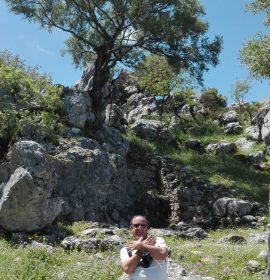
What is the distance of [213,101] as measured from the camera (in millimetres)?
51938

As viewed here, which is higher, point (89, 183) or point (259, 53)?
point (259, 53)

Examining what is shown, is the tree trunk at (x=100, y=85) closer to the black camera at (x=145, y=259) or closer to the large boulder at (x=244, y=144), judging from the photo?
the large boulder at (x=244, y=144)

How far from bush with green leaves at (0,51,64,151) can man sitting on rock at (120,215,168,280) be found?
14277 mm

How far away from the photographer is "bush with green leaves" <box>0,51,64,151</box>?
20.5m

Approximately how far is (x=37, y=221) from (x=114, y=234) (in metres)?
2.83

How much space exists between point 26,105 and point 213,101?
3211 cm

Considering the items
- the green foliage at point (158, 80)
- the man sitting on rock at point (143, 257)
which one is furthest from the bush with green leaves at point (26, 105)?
the green foliage at point (158, 80)

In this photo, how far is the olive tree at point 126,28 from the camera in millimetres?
29766

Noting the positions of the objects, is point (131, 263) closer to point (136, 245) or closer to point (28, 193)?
point (136, 245)

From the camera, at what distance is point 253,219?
2242cm

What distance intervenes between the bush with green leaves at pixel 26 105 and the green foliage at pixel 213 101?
2764cm

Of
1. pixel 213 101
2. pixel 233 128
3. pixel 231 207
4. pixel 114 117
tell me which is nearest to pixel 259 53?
pixel 231 207

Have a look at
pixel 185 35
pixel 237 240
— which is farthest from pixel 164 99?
pixel 237 240

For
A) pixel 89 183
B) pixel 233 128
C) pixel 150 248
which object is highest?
pixel 233 128
